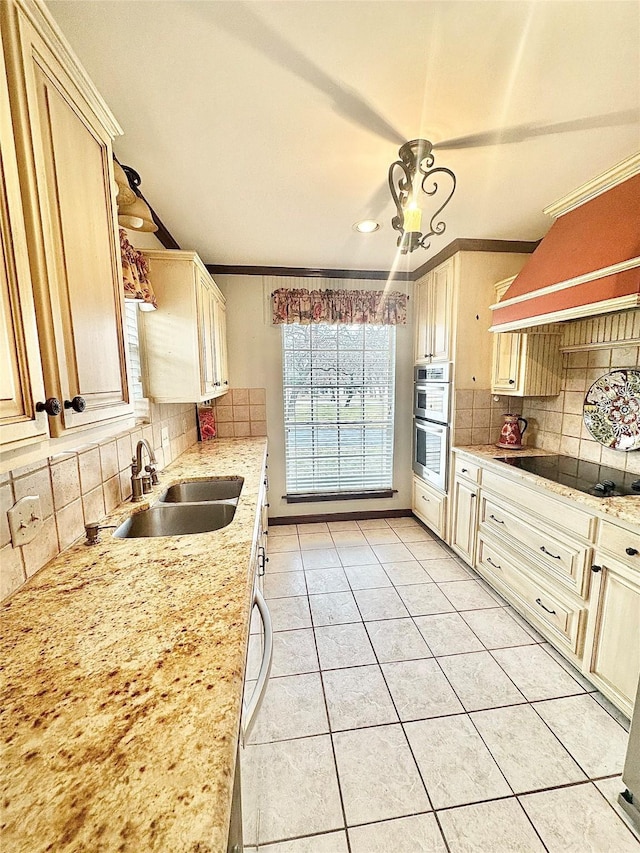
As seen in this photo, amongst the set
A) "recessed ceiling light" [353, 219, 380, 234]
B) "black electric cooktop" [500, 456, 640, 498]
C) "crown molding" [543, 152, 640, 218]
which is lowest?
"black electric cooktop" [500, 456, 640, 498]

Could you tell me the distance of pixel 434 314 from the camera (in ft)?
9.95

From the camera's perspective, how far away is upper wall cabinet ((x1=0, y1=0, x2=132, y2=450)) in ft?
2.17

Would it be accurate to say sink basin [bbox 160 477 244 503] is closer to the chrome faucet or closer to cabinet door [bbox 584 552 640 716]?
the chrome faucet

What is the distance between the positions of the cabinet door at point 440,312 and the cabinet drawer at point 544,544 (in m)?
1.27

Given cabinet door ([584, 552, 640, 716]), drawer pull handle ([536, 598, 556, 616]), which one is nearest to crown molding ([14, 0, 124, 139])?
cabinet door ([584, 552, 640, 716])

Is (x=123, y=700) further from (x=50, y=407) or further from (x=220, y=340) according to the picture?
(x=220, y=340)

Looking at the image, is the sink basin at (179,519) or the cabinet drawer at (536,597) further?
the cabinet drawer at (536,597)

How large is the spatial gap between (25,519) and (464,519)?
261cm

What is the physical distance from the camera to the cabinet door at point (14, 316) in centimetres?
61

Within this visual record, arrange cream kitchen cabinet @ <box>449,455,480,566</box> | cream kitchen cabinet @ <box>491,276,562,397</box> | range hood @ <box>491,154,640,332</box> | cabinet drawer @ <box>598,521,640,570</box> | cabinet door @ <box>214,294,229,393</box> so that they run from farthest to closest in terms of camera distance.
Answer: cabinet door @ <box>214,294,229,393</box>, cream kitchen cabinet @ <box>449,455,480,566</box>, cream kitchen cabinet @ <box>491,276,562,397</box>, range hood @ <box>491,154,640,332</box>, cabinet drawer @ <box>598,521,640,570</box>

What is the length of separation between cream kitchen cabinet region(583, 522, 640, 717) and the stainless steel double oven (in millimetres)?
1379

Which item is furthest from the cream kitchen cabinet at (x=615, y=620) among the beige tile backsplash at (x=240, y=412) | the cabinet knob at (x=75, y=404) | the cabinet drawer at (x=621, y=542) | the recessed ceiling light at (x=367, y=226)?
the beige tile backsplash at (x=240, y=412)

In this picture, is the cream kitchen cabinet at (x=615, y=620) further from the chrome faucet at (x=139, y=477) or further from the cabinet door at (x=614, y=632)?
the chrome faucet at (x=139, y=477)

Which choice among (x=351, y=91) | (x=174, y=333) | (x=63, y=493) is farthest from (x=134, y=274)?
(x=351, y=91)
